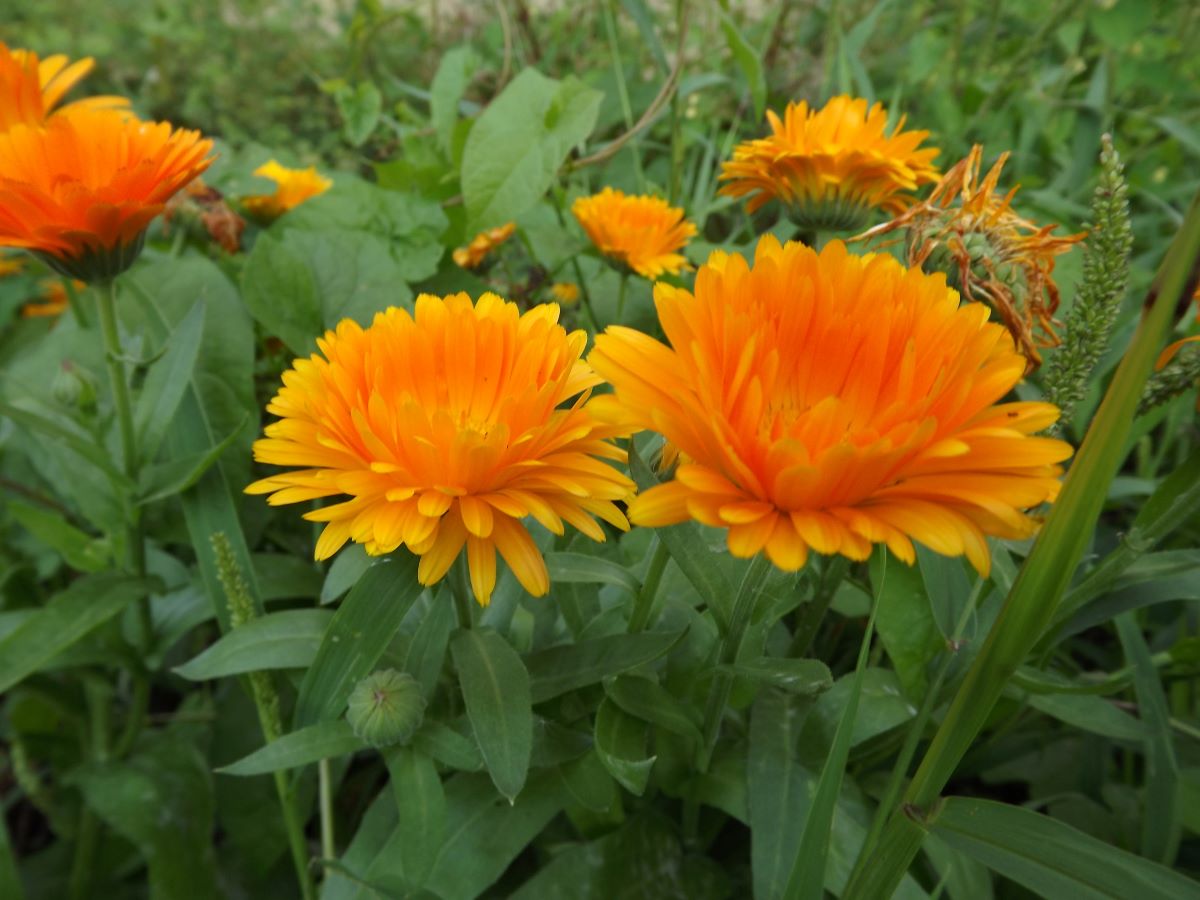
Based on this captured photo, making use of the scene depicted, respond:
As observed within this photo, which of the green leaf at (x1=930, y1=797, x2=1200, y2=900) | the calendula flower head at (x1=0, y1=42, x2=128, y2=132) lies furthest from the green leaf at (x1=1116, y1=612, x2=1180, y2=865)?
the calendula flower head at (x1=0, y1=42, x2=128, y2=132)

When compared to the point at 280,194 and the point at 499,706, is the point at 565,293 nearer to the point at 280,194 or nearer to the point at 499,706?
the point at 280,194

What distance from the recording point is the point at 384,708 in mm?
575

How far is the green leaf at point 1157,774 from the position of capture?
701 mm

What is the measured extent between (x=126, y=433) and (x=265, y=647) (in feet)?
1.01

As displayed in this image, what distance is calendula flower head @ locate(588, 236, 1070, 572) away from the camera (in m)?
0.42

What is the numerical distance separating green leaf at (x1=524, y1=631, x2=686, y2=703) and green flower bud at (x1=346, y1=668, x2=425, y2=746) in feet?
0.31

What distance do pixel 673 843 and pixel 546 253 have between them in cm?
76

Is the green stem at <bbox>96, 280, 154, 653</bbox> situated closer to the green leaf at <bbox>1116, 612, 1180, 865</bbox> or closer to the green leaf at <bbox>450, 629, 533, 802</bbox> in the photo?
the green leaf at <bbox>450, 629, 533, 802</bbox>

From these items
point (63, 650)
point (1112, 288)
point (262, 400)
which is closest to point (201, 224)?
point (262, 400)

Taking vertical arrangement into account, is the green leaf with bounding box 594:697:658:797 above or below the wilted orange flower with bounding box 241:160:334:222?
below

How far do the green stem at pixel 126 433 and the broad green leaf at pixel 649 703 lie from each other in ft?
1.85

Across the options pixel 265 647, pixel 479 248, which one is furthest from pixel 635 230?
pixel 265 647

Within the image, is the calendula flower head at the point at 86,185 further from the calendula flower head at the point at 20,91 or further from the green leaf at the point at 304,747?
the green leaf at the point at 304,747

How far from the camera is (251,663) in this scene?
67cm
